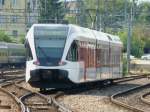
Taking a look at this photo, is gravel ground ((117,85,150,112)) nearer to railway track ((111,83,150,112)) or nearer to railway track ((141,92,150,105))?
railway track ((111,83,150,112))

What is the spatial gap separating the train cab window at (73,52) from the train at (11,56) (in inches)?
1371

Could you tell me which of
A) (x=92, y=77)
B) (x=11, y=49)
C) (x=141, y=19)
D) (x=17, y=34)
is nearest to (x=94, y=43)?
(x=92, y=77)

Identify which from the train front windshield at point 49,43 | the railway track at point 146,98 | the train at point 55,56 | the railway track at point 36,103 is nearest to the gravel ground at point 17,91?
the train at point 55,56

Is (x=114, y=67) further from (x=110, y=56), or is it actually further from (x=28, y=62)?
(x=28, y=62)

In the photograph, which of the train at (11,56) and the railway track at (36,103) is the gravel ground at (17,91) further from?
the train at (11,56)

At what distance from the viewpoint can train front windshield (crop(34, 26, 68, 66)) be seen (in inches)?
894

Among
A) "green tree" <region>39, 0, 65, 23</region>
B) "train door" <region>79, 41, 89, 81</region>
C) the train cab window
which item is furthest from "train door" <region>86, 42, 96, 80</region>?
"green tree" <region>39, 0, 65, 23</region>

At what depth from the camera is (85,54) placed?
25031mm

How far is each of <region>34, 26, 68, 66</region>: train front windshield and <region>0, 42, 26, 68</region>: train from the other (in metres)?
34.7

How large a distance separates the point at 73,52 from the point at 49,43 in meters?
1.04

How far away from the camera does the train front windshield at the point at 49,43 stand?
22716 millimetres

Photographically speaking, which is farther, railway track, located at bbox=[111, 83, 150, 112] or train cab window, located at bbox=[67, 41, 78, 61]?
train cab window, located at bbox=[67, 41, 78, 61]

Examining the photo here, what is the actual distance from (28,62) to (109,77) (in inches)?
331

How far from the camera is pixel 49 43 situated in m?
23.0
